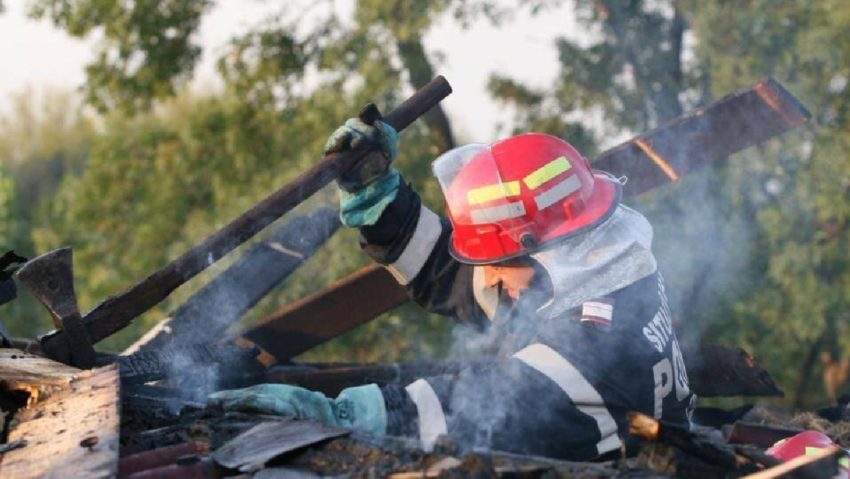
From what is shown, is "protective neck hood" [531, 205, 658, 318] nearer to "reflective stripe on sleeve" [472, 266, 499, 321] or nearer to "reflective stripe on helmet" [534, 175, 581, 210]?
"reflective stripe on helmet" [534, 175, 581, 210]

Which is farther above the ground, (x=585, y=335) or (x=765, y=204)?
(x=765, y=204)

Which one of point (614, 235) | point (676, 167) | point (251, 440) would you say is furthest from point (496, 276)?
point (676, 167)

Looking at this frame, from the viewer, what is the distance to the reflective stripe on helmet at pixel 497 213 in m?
4.73

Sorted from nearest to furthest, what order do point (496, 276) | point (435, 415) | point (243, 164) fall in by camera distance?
point (435, 415) → point (496, 276) → point (243, 164)

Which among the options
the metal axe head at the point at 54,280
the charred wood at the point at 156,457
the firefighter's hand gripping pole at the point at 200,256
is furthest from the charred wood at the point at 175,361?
the charred wood at the point at 156,457

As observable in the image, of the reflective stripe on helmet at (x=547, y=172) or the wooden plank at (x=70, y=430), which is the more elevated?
the reflective stripe on helmet at (x=547, y=172)

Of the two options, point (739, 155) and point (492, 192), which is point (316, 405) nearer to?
point (492, 192)

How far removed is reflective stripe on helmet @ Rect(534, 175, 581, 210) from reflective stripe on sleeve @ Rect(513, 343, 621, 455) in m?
0.66

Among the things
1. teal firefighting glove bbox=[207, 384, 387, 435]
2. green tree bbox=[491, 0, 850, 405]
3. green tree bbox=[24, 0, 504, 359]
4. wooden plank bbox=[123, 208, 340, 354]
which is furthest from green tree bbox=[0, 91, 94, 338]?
teal firefighting glove bbox=[207, 384, 387, 435]

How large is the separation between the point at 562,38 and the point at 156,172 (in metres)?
6.27

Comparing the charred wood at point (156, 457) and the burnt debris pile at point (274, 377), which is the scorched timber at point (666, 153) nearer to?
the burnt debris pile at point (274, 377)

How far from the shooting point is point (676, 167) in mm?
6754

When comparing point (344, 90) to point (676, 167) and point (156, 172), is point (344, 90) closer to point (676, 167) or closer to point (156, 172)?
point (156, 172)

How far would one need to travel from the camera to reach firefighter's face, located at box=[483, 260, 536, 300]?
4844 mm
